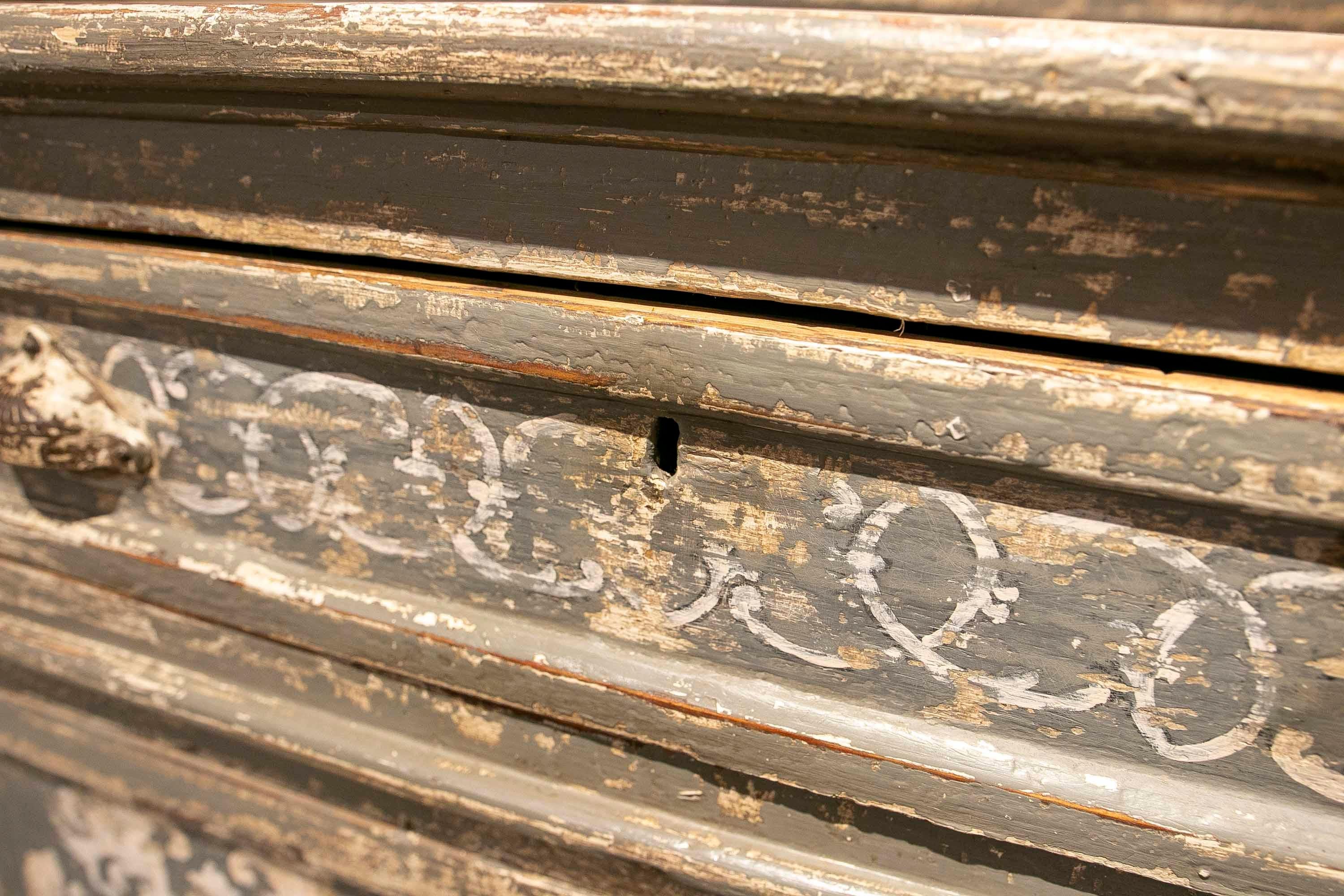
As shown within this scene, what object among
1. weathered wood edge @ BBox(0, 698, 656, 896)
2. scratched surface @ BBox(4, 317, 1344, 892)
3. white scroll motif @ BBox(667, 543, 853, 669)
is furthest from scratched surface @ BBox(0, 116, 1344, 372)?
weathered wood edge @ BBox(0, 698, 656, 896)

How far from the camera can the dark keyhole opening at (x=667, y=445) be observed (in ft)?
2.04

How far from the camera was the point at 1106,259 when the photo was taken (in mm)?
479

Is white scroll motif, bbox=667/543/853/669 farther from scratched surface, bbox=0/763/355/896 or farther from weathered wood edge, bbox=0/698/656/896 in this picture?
scratched surface, bbox=0/763/355/896

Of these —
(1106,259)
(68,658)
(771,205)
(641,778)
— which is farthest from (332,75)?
(68,658)

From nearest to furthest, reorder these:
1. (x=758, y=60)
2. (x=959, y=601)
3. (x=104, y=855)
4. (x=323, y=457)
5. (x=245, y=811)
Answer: (x=758, y=60) < (x=959, y=601) < (x=323, y=457) < (x=245, y=811) < (x=104, y=855)

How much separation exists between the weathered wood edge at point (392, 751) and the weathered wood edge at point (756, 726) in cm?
5

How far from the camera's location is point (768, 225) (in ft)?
1.75

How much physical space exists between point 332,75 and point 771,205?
0.33 m

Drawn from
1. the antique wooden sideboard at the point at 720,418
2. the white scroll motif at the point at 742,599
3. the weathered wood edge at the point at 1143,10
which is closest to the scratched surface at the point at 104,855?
the antique wooden sideboard at the point at 720,418

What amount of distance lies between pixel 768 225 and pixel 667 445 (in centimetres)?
20

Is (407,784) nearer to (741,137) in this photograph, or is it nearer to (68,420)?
(68,420)

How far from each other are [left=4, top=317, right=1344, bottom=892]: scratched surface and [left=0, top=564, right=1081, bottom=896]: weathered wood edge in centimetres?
7

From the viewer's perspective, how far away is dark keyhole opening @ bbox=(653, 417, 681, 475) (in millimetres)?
623

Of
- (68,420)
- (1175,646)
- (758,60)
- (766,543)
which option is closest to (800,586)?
(766,543)
